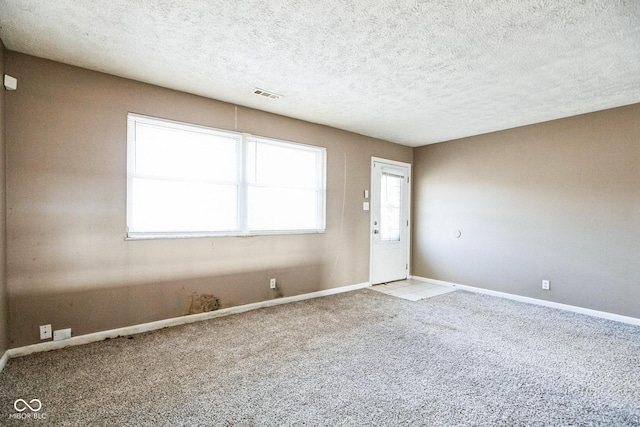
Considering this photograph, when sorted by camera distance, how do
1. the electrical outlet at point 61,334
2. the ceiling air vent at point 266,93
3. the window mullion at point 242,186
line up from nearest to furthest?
the electrical outlet at point 61,334
the ceiling air vent at point 266,93
the window mullion at point 242,186

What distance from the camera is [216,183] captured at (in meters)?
3.66

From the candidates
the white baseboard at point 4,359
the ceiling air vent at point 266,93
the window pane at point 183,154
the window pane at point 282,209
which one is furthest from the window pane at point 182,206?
the white baseboard at point 4,359

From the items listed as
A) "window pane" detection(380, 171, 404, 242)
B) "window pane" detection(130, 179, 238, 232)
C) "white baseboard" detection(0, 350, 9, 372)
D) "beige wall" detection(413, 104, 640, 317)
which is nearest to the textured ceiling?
"beige wall" detection(413, 104, 640, 317)

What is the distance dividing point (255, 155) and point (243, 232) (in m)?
1.00

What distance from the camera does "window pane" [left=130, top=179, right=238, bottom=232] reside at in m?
3.21

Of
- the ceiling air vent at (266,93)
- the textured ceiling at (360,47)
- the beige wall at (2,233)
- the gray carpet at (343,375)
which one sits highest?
the ceiling air vent at (266,93)

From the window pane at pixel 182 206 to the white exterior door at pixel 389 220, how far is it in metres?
2.51

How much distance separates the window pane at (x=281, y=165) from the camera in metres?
4.01

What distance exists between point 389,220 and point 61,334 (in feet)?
15.1

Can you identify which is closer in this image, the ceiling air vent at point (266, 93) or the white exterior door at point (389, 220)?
the ceiling air vent at point (266, 93)

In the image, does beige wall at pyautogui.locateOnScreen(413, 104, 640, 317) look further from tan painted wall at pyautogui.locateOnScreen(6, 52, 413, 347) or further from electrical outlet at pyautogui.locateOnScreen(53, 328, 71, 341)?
electrical outlet at pyautogui.locateOnScreen(53, 328, 71, 341)

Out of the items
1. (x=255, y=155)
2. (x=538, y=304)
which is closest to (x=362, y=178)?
(x=255, y=155)

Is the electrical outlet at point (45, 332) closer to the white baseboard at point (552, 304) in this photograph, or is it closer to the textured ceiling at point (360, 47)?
the textured ceiling at point (360, 47)

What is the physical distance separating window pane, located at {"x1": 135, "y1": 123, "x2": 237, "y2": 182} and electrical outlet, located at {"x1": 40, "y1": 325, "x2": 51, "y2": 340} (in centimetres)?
157
